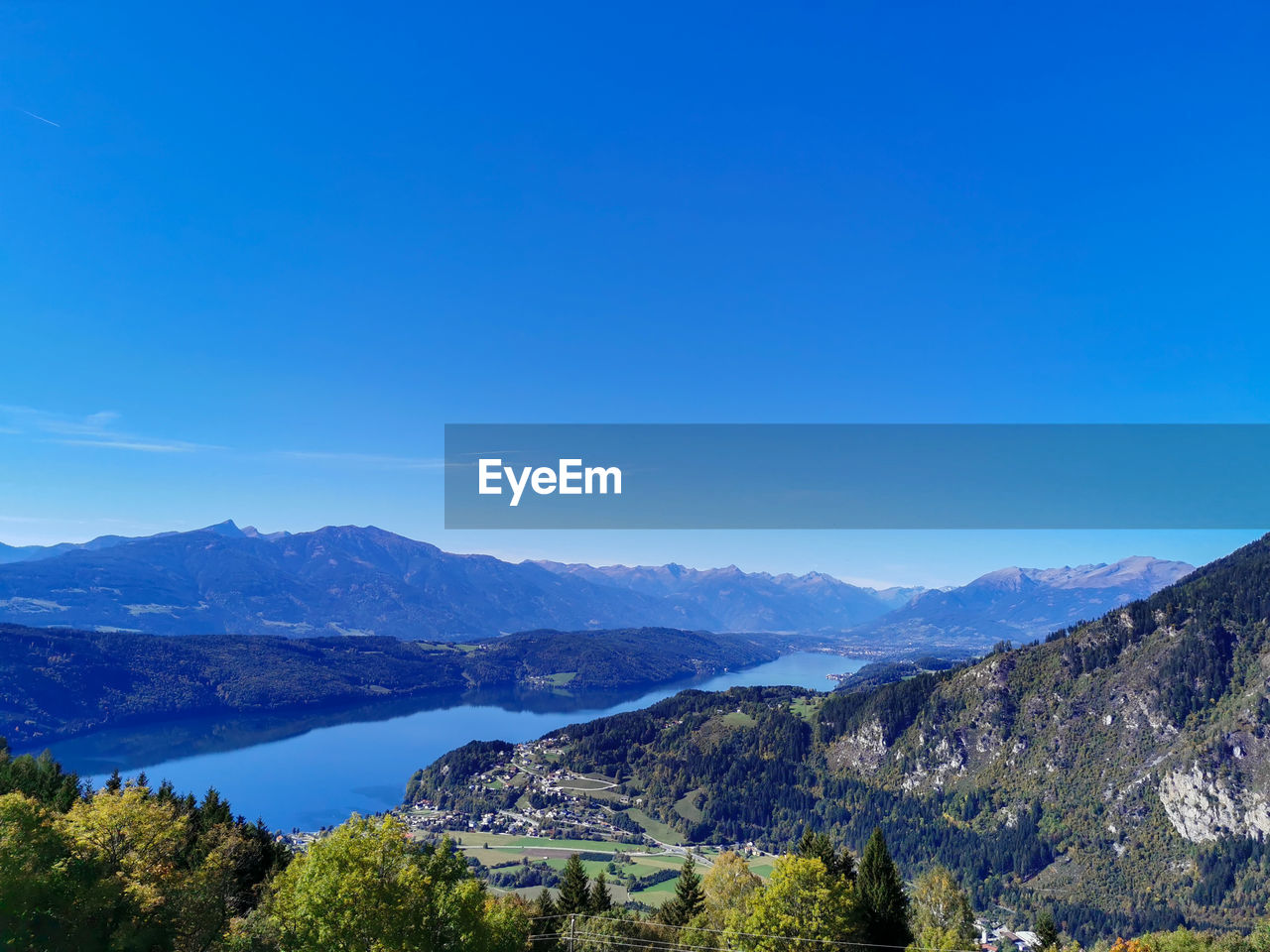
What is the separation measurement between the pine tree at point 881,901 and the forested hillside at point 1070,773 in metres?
109

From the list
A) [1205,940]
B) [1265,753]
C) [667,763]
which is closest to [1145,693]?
[1265,753]

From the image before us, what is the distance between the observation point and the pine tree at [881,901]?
3525 cm

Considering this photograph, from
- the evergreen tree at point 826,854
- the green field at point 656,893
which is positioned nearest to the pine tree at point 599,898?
the evergreen tree at point 826,854

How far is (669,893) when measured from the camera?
103m

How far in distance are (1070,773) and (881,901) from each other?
159m

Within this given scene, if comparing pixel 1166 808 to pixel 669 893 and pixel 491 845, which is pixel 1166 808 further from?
pixel 491 845

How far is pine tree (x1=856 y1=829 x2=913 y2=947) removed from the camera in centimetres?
3525

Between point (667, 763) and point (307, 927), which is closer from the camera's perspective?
point (307, 927)

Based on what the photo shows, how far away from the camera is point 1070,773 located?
158500mm

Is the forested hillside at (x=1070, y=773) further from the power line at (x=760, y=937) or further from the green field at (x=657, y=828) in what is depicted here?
the power line at (x=760, y=937)

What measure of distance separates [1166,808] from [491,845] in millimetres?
137320

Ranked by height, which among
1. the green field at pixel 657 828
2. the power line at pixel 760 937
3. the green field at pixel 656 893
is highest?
the power line at pixel 760 937

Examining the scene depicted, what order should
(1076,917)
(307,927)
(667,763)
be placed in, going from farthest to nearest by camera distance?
1. (667,763)
2. (1076,917)
3. (307,927)

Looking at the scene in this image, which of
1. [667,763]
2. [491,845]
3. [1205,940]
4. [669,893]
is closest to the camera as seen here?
[1205,940]
